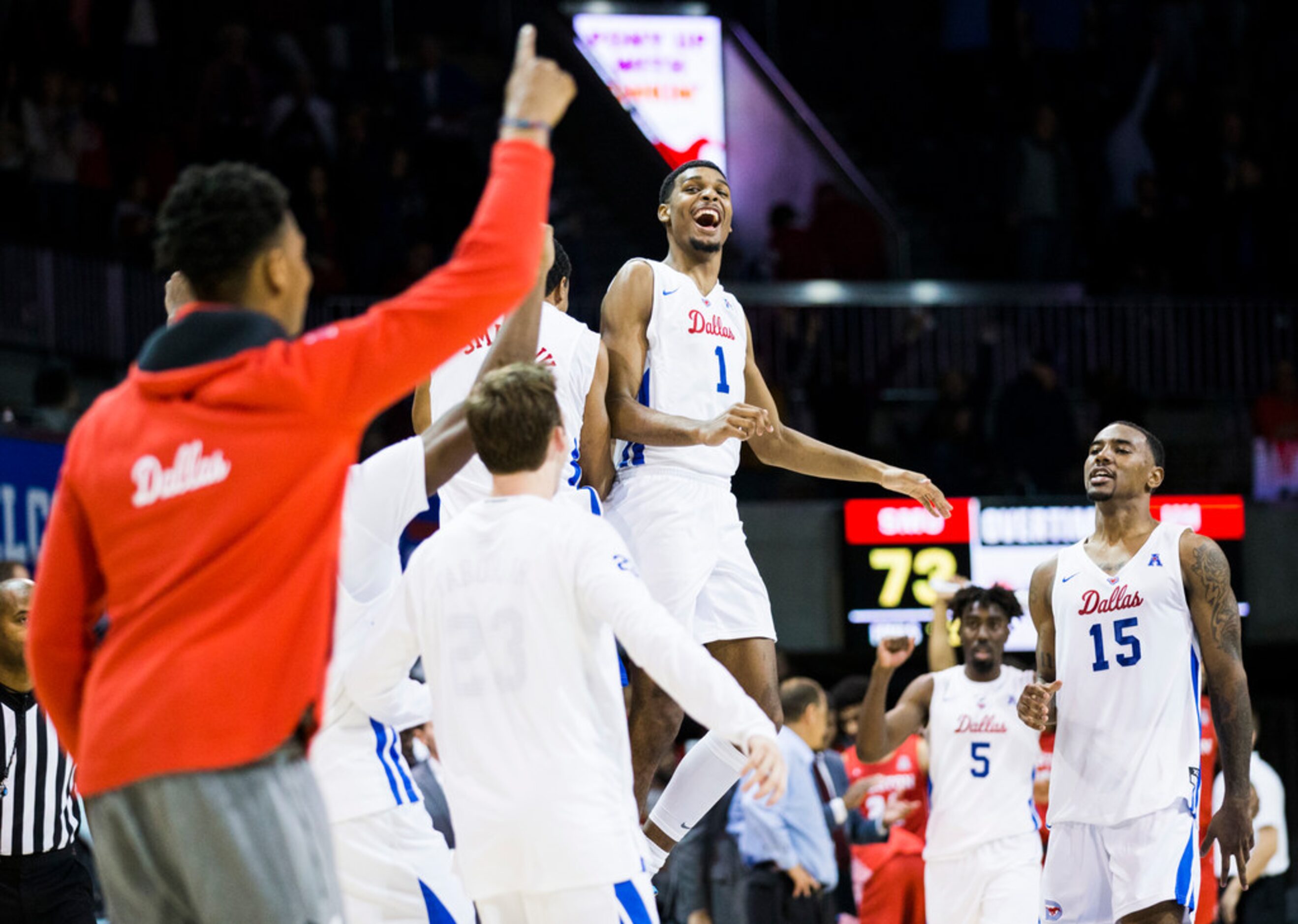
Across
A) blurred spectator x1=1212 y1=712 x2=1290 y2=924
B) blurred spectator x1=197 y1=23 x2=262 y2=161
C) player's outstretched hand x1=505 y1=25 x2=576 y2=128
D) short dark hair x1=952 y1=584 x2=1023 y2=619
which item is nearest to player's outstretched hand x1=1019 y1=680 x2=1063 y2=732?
short dark hair x1=952 y1=584 x2=1023 y2=619

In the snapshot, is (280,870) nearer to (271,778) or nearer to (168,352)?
(271,778)

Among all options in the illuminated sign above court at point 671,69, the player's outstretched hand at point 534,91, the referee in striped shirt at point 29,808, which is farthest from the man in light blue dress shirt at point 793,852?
the illuminated sign above court at point 671,69

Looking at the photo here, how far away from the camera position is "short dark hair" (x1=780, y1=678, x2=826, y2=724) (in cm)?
964

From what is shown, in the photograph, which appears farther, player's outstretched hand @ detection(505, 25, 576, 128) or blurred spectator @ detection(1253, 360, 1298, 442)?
blurred spectator @ detection(1253, 360, 1298, 442)

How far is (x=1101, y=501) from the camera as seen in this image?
21.8 ft

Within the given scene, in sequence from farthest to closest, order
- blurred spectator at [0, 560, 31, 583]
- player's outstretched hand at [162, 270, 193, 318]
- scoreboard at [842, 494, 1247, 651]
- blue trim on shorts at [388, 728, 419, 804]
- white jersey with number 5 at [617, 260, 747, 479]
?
scoreboard at [842, 494, 1247, 651] → blurred spectator at [0, 560, 31, 583] → white jersey with number 5 at [617, 260, 747, 479] → player's outstretched hand at [162, 270, 193, 318] → blue trim on shorts at [388, 728, 419, 804]

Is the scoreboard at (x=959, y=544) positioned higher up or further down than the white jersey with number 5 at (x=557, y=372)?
further down

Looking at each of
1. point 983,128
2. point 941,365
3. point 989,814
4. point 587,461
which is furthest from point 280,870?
point 983,128

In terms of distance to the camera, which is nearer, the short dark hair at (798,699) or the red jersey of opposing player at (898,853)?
the short dark hair at (798,699)

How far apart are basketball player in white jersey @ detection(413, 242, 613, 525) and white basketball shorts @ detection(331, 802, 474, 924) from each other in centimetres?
125

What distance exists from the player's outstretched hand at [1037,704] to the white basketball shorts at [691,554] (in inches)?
42.4

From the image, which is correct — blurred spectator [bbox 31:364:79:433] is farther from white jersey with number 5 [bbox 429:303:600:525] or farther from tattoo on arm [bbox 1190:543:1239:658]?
tattoo on arm [bbox 1190:543:1239:658]

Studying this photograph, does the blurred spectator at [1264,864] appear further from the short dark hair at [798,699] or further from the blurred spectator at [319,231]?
the blurred spectator at [319,231]

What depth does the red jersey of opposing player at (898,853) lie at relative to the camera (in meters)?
9.81
